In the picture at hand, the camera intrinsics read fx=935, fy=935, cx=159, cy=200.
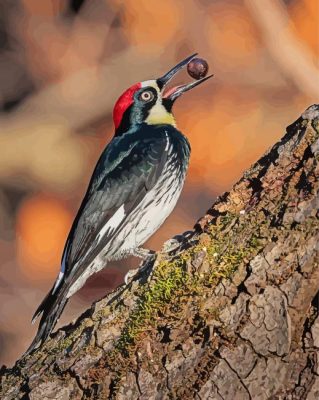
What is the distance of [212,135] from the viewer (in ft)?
29.3

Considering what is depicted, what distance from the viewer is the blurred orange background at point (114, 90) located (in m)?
8.71

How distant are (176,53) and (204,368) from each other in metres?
6.78

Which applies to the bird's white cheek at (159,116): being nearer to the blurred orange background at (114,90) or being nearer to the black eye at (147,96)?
the black eye at (147,96)

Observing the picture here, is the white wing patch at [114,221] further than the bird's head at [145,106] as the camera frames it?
No

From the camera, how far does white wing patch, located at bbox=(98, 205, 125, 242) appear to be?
4.12 metres

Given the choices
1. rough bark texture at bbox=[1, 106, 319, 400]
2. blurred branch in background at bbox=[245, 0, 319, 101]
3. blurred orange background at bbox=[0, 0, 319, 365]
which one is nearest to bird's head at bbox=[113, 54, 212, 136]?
rough bark texture at bbox=[1, 106, 319, 400]

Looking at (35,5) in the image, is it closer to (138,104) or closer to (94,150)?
(94,150)

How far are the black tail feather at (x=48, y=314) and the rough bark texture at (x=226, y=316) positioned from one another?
0.93ft

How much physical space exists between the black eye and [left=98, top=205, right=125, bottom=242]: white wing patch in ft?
2.51

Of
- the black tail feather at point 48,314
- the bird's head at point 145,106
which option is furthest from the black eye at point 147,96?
the black tail feather at point 48,314

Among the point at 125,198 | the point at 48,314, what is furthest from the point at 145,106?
the point at 48,314

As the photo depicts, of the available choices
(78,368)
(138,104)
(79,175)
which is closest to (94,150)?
(79,175)

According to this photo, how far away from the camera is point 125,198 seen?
13.8 ft

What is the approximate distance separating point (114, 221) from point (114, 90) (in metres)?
4.95
